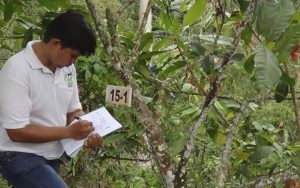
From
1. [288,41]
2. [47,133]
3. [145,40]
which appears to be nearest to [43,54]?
[47,133]

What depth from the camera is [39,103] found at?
6.10 feet

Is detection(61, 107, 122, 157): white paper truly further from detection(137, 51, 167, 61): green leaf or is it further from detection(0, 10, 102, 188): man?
detection(137, 51, 167, 61): green leaf

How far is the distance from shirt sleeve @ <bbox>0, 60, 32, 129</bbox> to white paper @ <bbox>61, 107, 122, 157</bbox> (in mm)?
249

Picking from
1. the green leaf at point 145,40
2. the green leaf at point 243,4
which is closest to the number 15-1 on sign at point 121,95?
the green leaf at point 145,40

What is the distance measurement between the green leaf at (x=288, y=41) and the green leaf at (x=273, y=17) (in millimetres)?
60

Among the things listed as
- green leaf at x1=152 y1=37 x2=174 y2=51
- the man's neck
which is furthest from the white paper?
green leaf at x1=152 y1=37 x2=174 y2=51

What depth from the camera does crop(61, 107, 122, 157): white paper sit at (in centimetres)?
196

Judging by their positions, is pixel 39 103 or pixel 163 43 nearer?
pixel 39 103

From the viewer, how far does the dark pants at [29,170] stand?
1863 millimetres

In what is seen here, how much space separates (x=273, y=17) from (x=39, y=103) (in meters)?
0.89

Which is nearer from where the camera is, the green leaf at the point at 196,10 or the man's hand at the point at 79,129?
the man's hand at the point at 79,129

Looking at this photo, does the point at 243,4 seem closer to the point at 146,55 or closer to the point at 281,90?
the point at 281,90

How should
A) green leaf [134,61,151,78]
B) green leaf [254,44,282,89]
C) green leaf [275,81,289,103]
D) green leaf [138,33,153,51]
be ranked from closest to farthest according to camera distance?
1. green leaf [254,44,282,89]
2. green leaf [275,81,289,103]
3. green leaf [138,33,153,51]
4. green leaf [134,61,151,78]

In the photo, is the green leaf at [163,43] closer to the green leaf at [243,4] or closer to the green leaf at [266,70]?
the green leaf at [243,4]
